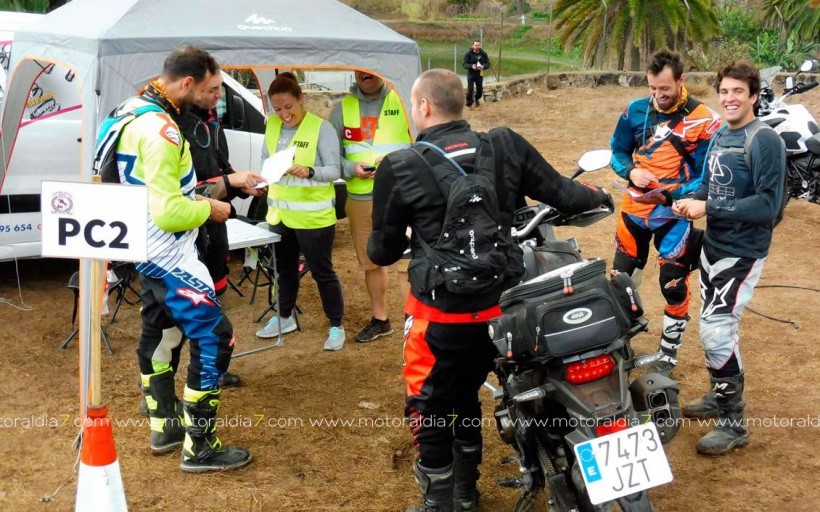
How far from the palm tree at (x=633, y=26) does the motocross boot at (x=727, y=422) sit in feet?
67.8

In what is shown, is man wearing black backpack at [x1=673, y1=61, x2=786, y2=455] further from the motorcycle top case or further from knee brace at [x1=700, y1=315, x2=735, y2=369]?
the motorcycle top case

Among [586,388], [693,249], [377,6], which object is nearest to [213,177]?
[586,388]

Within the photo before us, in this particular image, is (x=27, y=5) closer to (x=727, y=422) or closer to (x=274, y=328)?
(x=274, y=328)

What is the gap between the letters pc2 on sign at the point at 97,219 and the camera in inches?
131

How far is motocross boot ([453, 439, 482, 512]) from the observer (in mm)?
3725

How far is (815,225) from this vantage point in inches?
358

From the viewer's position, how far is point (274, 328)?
6.23 m

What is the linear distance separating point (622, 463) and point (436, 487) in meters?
0.92

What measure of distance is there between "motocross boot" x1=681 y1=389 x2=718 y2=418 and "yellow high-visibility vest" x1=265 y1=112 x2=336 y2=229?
259cm

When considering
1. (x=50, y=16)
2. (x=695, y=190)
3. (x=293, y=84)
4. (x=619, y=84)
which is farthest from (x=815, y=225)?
(x=619, y=84)

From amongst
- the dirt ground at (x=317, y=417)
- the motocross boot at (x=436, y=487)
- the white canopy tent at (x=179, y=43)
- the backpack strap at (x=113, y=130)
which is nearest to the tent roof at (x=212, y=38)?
the white canopy tent at (x=179, y=43)

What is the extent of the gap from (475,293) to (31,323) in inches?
176

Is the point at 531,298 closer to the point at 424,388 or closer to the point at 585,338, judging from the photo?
the point at 585,338

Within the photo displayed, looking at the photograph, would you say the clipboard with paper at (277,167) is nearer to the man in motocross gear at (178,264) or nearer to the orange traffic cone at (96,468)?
the man in motocross gear at (178,264)
